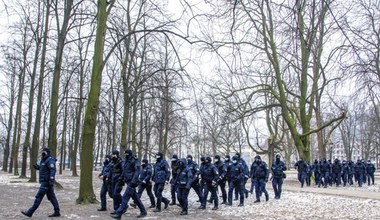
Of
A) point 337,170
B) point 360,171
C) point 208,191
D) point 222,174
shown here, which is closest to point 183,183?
point 208,191

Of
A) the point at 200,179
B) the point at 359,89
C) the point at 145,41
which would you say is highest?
the point at 145,41

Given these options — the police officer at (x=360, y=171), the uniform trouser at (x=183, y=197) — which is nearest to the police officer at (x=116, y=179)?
the uniform trouser at (x=183, y=197)

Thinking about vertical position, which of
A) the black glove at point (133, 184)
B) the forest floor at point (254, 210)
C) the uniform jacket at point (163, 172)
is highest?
Answer: the uniform jacket at point (163, 172)

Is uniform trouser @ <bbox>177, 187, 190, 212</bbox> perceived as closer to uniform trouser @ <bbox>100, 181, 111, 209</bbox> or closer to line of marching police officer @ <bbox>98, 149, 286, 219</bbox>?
line of marching police officer @ <bbox>98, 149, 286, 219</bbox>

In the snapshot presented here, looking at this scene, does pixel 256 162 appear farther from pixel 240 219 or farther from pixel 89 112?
pixel 89 112

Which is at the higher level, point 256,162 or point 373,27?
point 373,27

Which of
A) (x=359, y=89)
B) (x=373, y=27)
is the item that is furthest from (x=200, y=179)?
(x=373, y=27)

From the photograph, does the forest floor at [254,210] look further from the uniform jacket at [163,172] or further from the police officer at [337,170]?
the police officer at [337,170]

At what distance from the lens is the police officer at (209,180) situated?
563 inches

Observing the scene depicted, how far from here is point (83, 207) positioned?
44.0 feet

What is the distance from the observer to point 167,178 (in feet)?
45.3

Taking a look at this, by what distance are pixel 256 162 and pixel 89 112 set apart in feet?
22.4

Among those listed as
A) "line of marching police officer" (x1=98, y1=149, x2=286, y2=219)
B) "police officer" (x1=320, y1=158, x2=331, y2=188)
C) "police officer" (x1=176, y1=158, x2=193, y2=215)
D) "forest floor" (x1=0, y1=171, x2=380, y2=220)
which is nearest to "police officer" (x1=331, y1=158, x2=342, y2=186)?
"police officer" (x1=320, y1=158, x2=331, y2=188)

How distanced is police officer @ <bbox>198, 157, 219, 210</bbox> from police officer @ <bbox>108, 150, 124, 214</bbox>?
320 cm
